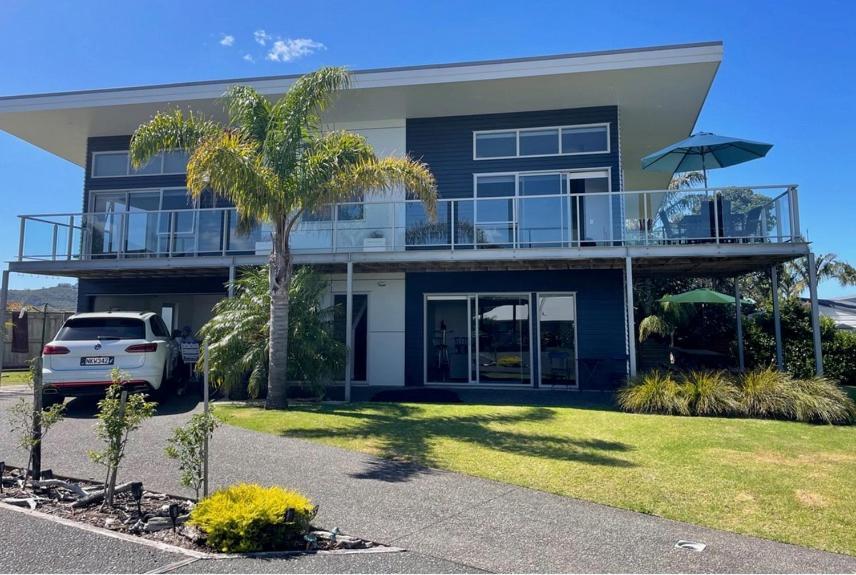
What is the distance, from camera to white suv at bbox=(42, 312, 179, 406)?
31.3 ft

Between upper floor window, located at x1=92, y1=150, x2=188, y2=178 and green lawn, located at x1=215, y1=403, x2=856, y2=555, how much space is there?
893cm

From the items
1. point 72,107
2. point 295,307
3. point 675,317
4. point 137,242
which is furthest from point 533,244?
point 72,107

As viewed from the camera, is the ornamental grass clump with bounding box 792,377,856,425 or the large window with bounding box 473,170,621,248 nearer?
the ornamental grass clump with bounding box 792,377,856,425

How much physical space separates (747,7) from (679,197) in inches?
140

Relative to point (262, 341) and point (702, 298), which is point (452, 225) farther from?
point (702, 298)

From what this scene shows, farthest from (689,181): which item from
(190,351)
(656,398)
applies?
(190,351)

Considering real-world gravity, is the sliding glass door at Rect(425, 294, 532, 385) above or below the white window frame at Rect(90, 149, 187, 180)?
below

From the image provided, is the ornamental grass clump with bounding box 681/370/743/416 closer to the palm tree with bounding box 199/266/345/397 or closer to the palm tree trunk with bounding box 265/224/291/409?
the palm tree with bounding box 199/266/345/397

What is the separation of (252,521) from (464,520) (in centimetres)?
171

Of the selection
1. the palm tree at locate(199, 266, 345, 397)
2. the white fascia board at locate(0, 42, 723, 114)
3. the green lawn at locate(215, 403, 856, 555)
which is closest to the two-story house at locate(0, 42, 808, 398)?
the white fascia board at locate(0, 42, 723, 114)

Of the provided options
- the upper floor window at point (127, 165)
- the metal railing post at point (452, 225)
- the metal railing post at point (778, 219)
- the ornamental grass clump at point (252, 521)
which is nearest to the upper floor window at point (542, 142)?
the metal railing post at point (452, 225)

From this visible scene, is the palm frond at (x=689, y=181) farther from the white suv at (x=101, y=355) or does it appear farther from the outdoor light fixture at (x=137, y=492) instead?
the outdoor light fixture at (x=137, y=492)

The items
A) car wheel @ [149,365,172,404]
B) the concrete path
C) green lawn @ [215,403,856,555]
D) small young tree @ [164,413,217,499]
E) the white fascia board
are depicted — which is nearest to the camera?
the concrete path

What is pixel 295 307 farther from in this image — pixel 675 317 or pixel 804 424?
pixel 675 317
